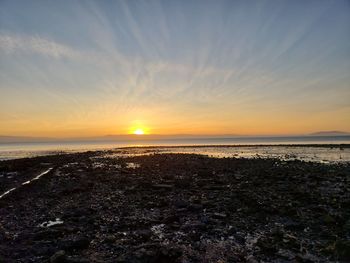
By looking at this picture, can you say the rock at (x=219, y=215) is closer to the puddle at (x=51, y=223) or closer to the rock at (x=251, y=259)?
the rock at (x=251, y=259)

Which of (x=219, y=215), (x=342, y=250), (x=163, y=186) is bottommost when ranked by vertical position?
(x=342, y=250)

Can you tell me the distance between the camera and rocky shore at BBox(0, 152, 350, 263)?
9516mm

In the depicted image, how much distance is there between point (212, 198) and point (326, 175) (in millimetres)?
13543

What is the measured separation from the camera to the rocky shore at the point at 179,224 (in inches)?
375

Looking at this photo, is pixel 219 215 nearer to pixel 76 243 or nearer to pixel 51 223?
pixel 76 243

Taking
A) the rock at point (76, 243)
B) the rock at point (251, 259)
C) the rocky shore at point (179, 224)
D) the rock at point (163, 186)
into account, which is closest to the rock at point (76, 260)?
the rocky shore at point (179, 224)

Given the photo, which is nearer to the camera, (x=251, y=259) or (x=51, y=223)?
(x=251, y=259)

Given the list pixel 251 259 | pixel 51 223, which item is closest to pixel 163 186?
pixel 51 223

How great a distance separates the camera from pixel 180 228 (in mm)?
12086

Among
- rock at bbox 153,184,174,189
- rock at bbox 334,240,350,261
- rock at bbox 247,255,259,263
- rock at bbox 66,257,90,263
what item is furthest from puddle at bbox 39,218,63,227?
rock at bbox 334,240,350,261

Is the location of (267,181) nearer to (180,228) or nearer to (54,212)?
(180,228)

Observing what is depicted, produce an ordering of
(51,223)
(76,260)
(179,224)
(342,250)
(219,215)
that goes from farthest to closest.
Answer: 1. (219,215)
2. (51,223)
3. (179,224)
4. (342,250)
5. (76,260)

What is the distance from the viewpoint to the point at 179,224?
12.6m

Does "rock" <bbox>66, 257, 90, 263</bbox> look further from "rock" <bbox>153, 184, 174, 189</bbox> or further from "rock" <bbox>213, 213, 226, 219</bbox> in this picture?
"rock" <bbox>153, 184, 174, 189</bbox>
